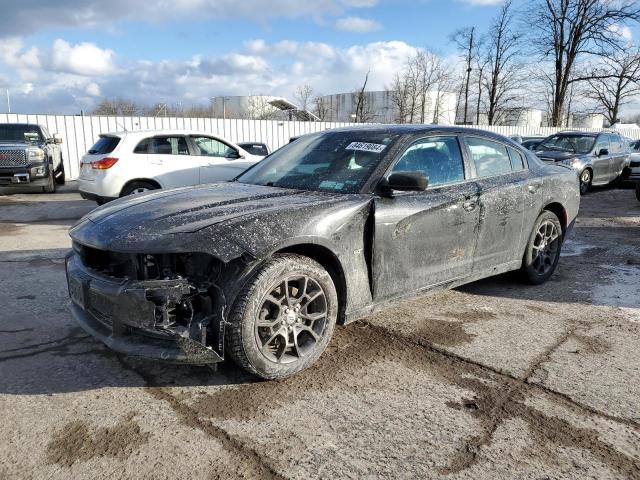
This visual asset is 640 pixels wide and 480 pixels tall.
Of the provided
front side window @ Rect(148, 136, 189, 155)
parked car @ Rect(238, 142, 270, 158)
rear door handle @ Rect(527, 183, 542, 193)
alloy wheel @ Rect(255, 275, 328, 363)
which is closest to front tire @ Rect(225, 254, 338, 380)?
alloy wheel @ Rect(255, 275, 328, 363)

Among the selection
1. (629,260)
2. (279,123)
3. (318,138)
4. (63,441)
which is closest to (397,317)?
(318,138)

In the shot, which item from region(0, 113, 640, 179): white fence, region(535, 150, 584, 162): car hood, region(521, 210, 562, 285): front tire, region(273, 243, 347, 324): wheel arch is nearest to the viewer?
region(273, 243, 347, 324): wheel arch

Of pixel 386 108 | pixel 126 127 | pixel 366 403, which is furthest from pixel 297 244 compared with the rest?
pixel 386 108

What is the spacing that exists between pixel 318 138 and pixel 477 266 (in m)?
1.76

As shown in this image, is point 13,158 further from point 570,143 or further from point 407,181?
point 570,143

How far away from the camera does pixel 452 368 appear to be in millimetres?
3232

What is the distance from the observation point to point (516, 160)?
187 inches

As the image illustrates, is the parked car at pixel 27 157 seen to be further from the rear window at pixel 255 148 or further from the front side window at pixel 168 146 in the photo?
the rear window at pixel 255 148

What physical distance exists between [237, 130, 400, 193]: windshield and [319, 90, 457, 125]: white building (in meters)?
34.3

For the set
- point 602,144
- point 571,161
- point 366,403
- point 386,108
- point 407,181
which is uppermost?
point 386,108

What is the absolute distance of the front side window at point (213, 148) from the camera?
9.71 m

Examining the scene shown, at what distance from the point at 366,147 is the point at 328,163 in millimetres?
320

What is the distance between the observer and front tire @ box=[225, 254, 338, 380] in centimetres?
277

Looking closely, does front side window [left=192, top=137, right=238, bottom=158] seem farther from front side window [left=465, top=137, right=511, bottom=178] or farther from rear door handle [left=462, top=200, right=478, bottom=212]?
rear door handle [left=462, top=200, right=478, bottom=212]
